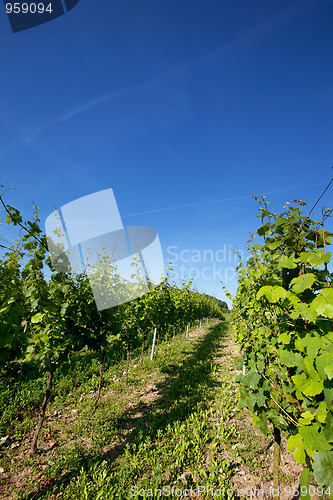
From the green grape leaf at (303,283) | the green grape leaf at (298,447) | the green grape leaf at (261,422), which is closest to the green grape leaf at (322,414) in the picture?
the green grape leaf at (298,447)

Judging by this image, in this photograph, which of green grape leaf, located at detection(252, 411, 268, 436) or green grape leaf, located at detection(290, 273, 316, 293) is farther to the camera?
green grape leaf, located at detection(252, 411, 268, 436)

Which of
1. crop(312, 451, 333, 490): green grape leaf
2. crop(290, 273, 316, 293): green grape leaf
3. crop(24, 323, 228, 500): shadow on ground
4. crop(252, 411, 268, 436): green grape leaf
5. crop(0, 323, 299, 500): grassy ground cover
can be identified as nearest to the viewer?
crop(312, 451, 333, 490): green grape leaf

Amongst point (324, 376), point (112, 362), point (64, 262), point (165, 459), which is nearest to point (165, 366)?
point (112, 362)

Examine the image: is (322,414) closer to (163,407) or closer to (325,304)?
(325,304)

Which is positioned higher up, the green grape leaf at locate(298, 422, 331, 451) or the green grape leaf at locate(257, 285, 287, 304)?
the green grape leaf at locate(257, 285, 287, 304)

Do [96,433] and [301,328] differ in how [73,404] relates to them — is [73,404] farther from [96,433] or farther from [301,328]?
[301,328]

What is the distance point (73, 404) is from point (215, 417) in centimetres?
348

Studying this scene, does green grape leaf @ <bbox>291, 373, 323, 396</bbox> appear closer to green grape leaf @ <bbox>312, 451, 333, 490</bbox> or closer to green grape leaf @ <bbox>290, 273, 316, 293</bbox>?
green grape leaf @ <bbox>312, 451, 333, 490</bbox>

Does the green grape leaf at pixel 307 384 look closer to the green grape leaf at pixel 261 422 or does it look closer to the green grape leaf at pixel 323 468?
the green grape leaf at pixel 323 468

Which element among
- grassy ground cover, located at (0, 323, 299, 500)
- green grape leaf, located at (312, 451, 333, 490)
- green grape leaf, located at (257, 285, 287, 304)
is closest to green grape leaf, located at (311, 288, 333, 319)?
green grape leaf, located at (257, 285, 287, 304)

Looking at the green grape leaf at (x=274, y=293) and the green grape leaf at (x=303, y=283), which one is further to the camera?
the green grape leaf at (x=274, y=293)

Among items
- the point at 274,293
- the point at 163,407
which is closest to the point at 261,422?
the point at 274,293

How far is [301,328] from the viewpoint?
6.77 ft

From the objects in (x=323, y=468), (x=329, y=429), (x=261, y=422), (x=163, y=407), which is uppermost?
(x=329, y=429)
